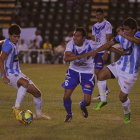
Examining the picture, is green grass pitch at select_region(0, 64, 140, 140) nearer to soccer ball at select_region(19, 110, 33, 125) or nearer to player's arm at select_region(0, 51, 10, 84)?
soccer ball at select_region(19, 110, 33, 125)

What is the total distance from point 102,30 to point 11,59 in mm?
3410

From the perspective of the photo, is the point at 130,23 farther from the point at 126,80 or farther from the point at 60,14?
the point at 60,14

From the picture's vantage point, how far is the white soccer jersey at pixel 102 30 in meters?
9.62

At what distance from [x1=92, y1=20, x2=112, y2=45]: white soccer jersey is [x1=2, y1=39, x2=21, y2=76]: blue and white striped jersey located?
10.8ft

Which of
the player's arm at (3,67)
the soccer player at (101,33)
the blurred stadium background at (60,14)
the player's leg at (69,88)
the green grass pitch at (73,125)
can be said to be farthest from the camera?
the blurred stadium background at (60,14)

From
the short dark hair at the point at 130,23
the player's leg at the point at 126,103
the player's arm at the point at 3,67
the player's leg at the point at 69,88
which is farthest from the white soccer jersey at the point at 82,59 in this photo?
the player's arm at the point at 3,67

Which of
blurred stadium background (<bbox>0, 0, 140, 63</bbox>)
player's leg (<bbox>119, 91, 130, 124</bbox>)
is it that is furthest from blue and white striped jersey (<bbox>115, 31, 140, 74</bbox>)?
blurred stadium background (<bbox>0, 0, 140, 63</bbox>)

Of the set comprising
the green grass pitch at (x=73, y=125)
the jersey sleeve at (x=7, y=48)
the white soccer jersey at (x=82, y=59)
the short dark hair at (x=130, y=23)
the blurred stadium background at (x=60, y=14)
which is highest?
the short dark hair at (x=130, y=23)

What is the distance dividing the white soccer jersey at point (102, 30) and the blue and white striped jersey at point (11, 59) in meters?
3.29

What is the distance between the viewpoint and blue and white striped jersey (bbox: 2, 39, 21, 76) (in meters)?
6.68

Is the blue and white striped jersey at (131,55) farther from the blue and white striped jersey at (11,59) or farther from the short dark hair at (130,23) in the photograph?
the blue and white striped jersey at (11,59)

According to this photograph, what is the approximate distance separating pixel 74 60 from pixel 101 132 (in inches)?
56.6

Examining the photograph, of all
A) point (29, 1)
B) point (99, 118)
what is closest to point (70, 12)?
point (29, 1)

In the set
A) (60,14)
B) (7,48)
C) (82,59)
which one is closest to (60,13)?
(60,14)
